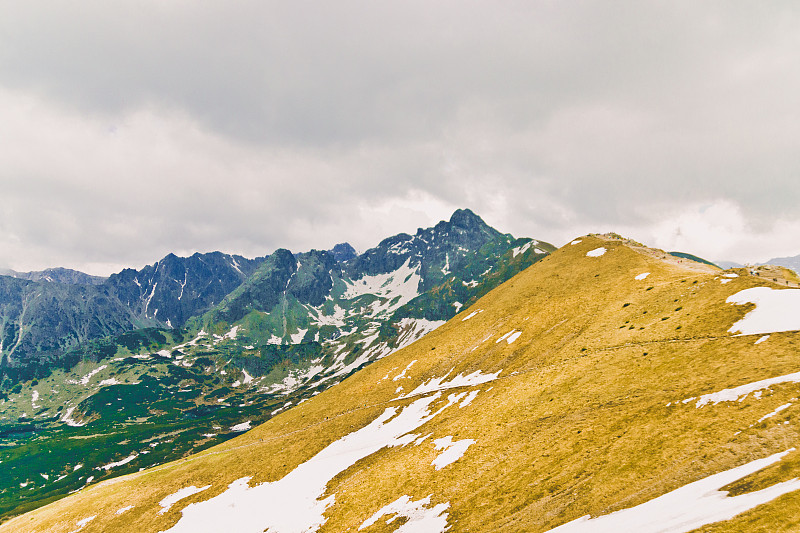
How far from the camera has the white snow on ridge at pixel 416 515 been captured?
27250mm

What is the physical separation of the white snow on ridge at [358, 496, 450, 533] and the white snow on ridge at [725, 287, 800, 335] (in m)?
35.7

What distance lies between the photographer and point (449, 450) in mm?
37344

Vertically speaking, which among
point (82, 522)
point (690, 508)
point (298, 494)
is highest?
point (690, 508)

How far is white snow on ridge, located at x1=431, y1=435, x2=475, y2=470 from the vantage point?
3525cm

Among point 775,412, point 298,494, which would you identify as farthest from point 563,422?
point 298,494

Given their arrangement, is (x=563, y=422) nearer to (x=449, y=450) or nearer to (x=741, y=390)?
(x=449, y=450)

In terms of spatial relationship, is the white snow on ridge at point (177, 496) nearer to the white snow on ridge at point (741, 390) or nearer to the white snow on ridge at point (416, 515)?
the white snow on ridge at point (416, 515)

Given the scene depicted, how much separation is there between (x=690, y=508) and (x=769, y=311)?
110 ft

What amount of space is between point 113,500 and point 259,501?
109 ft

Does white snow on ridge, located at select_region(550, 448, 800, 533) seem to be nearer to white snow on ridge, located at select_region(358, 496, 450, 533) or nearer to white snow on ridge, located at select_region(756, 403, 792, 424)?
white snow on ridge, located at select_region(756, 403, 792, 424)

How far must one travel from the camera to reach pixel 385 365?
86500mm

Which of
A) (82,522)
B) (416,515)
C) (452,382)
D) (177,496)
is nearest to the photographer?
(416,515)

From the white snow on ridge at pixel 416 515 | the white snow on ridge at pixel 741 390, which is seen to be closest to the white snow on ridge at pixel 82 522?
the white snow on ridge at pixel 416 515

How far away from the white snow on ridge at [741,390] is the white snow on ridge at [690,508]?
777 centimetres
